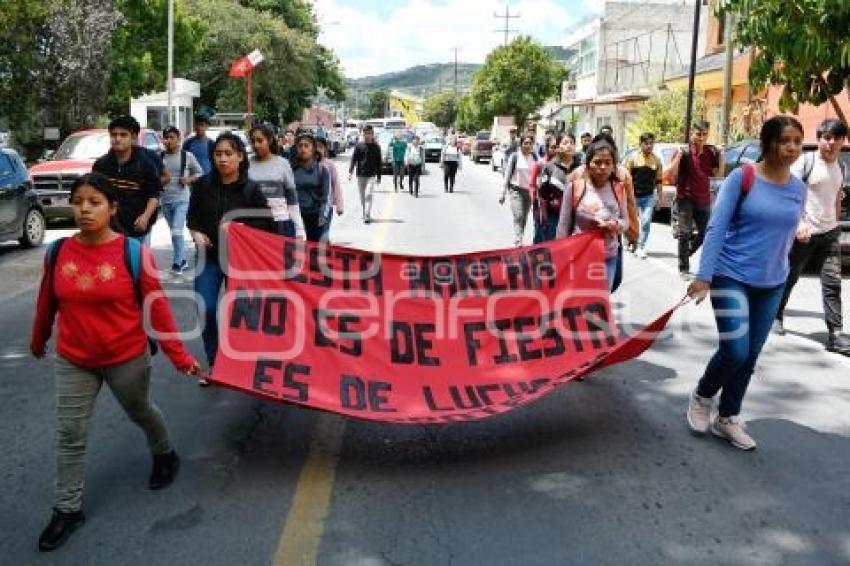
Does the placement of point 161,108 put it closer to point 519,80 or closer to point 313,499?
point 519,80

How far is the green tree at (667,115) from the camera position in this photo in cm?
3012

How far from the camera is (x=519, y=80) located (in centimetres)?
7394

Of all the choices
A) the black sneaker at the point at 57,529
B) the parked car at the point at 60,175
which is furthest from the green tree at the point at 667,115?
the black sneaker at the point at 57,529

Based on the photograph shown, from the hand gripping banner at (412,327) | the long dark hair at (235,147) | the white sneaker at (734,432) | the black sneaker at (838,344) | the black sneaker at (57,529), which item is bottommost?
the black sneaker at (57,529)

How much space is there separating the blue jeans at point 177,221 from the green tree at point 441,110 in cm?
13880

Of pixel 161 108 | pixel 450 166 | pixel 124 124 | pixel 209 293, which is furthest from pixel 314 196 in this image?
pixel 161 108

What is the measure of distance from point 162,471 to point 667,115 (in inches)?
1113

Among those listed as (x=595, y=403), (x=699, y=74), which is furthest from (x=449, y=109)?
(x=595, y=403)

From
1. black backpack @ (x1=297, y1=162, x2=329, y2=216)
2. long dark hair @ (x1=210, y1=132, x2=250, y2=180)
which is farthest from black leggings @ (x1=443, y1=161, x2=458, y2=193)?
long dark hair @ (x1=210, y1=132, x2=250, y2=180)

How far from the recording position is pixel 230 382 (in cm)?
463

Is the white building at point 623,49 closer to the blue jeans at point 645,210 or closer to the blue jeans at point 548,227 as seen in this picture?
the blue jeans at point 645,210

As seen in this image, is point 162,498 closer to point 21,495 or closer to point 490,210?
point 21,495

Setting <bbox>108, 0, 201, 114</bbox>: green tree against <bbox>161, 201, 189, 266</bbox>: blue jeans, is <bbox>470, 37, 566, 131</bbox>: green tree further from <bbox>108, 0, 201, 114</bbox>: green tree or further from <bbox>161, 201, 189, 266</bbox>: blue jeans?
<bbox>161, 201, 189, 266</bbox>: blue jeans

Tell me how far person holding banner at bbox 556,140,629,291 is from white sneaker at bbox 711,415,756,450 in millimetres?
1313
